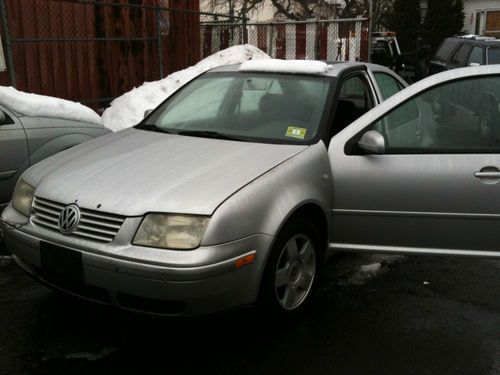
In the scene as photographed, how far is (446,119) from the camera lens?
138 inches

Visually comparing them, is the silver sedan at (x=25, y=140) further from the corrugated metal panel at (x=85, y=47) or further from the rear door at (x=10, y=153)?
the corrugated metal panel at (x=85, y=47)

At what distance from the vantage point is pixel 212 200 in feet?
9.20

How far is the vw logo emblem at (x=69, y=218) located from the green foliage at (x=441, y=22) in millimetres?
26700

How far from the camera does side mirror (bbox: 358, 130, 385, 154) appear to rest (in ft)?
11.0

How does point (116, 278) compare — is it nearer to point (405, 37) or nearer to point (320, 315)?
point (320, 315)

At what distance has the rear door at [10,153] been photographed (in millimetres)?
4758

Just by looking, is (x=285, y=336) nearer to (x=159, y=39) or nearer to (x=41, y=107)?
(x=41, y=107)

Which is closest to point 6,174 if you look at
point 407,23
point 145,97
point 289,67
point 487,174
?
point 289,67

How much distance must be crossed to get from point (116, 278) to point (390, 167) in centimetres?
175

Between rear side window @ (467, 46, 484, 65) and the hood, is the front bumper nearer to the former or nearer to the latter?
the hood

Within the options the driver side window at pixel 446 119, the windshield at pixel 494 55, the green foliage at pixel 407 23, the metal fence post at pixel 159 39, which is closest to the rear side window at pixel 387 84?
the driver side window at pixel 446 119

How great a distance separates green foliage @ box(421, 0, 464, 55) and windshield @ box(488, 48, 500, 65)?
54.1 ft

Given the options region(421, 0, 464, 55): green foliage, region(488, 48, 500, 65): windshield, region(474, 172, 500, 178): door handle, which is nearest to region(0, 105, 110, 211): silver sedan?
region(474, 172, 500, 178): door handle

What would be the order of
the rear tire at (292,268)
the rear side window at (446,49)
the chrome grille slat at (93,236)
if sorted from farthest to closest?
the rear side window at (446,49) < the rear tire at (292,268) < the chrome grille slat at (93,236)
